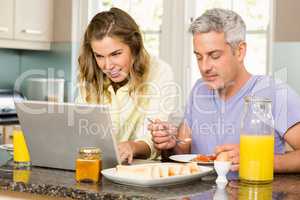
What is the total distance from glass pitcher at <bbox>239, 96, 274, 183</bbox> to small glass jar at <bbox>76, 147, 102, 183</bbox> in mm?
430

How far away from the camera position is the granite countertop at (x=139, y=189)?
151 centimetres

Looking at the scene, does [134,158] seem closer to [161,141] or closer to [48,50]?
[161,141]

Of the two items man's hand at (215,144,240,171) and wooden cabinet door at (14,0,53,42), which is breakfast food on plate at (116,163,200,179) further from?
wooden cabinet door at (14,0,53,42)

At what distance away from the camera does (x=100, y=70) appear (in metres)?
2.46

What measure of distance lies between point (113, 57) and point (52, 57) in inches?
100

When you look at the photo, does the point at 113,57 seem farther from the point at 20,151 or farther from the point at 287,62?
the point at 287,62

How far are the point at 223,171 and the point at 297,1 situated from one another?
2.15 m

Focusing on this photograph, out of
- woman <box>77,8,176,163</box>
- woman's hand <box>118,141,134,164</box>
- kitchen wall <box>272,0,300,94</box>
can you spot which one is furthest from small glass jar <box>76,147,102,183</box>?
kitchen wall <box>272,0,300,94</box>

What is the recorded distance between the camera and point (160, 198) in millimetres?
1462

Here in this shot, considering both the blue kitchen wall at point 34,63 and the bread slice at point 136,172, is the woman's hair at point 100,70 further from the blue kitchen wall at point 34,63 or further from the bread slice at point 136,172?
the blue kitchen wall at point 34,63

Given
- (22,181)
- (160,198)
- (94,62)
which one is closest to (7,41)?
(94,62)

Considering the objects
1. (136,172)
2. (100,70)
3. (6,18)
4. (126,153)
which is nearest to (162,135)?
(126,153)

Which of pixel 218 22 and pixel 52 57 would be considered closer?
pixel 218 22

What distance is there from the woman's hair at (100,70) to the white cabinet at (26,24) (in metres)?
2.05
